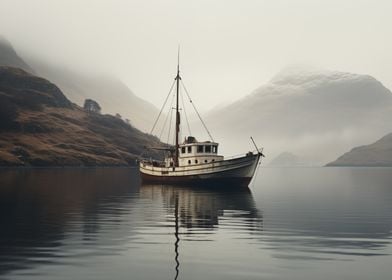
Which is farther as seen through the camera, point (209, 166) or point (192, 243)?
point (209, 166)

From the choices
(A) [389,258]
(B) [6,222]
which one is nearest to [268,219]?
(A) [389,258]

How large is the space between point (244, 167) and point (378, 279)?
57092 mm

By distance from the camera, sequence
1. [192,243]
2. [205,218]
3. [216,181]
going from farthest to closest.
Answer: [216,181]
[205,218]
[192,243]

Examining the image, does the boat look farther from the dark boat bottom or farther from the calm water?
the calm water

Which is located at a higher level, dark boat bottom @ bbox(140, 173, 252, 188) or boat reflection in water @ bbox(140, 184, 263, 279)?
dark boat bottom @ bbox(140, 173, 252, 188)

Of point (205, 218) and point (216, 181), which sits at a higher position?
point (216, 181)

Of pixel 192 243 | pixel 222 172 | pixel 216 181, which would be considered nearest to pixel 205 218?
pixel 192 243

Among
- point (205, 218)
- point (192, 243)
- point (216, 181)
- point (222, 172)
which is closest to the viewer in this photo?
point (192, 243)

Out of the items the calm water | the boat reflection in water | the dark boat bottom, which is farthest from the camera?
the dark boat bottom

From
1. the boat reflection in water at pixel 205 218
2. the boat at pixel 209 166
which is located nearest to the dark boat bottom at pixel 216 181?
the boat at pixel 209 166

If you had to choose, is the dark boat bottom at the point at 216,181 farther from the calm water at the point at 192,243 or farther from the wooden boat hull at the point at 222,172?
the calm water at the point at 192,243

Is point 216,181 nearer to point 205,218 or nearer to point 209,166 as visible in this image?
point 209,166

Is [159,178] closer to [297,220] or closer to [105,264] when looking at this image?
[297,220]

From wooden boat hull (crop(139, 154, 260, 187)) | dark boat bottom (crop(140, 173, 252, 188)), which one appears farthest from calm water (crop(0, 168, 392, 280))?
dark boat bottom (crop(140, 173, 252, 188))
